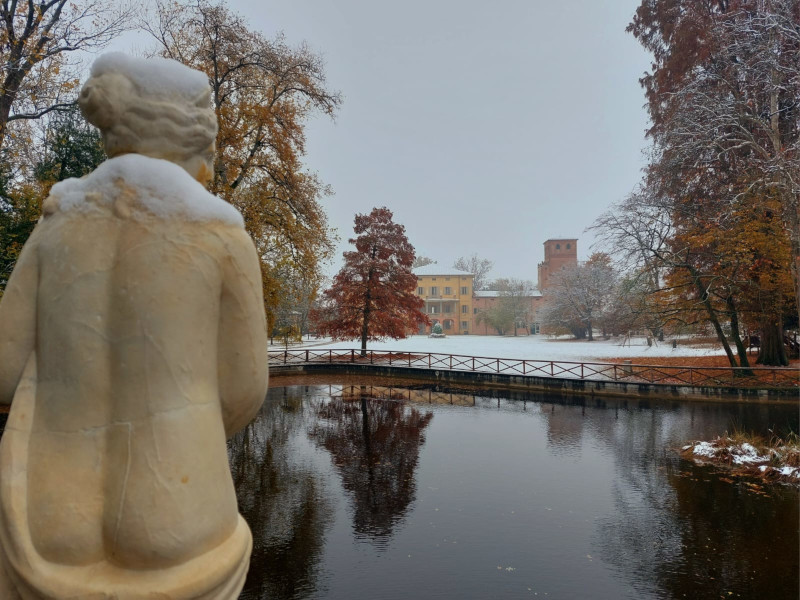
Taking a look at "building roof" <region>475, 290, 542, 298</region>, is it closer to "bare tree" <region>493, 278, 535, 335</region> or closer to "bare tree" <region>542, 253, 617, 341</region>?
"bare tree" <region>493, 278, 535, 335</region>

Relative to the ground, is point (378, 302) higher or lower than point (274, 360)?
higher

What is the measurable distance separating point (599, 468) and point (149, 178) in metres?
9.56

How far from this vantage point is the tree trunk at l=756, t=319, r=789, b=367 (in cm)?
1919

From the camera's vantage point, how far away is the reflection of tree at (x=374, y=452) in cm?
695

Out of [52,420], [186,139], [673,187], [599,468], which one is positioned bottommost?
[599,468]

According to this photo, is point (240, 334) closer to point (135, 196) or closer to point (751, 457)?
point (135, 196)

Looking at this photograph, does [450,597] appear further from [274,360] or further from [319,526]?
[274,360]

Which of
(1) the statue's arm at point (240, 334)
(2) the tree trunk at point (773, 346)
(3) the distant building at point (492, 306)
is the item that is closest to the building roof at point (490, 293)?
(3) the distant building at point (492, 306)

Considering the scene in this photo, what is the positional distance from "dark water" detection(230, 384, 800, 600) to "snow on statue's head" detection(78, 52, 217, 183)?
4691 mm

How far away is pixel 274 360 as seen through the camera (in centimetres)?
2508

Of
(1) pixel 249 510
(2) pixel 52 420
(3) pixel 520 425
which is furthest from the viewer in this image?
(3) pixel 520 425

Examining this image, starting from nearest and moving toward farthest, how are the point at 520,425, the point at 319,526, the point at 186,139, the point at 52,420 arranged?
the point at 52,420 < the point at 186,139 < the point at 319,526 < the point at 520,425

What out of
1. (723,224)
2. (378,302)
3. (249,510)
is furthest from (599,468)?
(378,302)

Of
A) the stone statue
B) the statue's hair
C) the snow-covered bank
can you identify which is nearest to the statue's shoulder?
the stone statue
